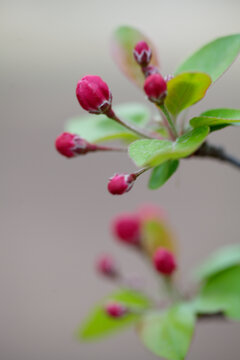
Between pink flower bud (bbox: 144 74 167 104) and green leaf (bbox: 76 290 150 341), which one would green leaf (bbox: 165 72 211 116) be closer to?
pink flower bud (bbox: 144 74 167 104)

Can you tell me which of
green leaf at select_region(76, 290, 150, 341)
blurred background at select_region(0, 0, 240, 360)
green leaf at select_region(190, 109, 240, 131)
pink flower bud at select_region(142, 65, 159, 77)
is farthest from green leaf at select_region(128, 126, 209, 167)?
blurred background at select_region(0, 0, 240, 360)

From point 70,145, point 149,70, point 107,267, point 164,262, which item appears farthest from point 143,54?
point 107,267

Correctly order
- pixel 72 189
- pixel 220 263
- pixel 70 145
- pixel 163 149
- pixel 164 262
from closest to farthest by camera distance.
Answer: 1. pixel 163 149
2. pixel 70 145
3. pixel 164 262
4. pixel 220 263
5. pixel 72 189

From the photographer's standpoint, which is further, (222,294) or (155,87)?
(222,294)

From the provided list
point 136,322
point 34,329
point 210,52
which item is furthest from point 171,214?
point 210,52

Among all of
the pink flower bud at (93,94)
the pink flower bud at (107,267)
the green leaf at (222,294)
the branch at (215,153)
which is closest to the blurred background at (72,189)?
the pink flower bud at (107,267)

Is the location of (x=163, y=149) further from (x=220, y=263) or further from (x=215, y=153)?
(x=220, y=263)

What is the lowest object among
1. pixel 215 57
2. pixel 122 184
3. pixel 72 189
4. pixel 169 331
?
pixel 169 331
